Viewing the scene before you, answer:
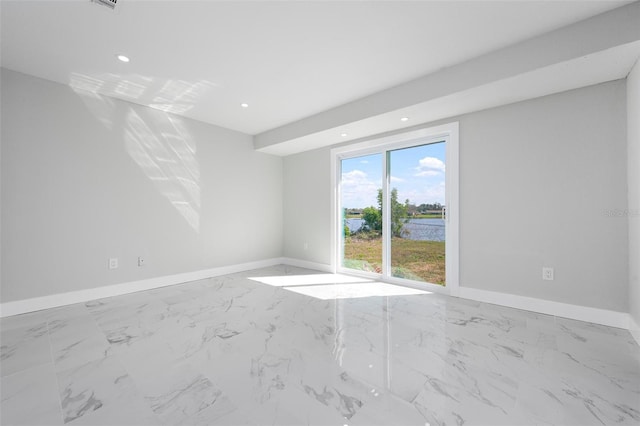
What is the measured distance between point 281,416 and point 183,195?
343 cm

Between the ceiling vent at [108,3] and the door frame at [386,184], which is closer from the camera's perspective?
the ceiling vent at [108,3]

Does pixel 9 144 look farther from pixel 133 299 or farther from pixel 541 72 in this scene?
pixel 541 72

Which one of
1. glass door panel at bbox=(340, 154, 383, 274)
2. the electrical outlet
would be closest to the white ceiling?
glass door panel at bbox=(340, 154, 383, 274)

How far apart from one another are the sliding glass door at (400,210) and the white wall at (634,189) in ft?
4.60

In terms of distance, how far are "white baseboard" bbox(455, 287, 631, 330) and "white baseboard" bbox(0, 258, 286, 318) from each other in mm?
3578

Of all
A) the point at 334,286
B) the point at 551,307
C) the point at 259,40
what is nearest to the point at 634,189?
the point at 551,307

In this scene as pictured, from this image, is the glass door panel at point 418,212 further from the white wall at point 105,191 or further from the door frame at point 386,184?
the white wall at point 105,191

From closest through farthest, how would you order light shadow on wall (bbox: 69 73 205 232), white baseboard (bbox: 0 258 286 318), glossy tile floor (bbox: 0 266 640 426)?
glossy tile floor (bbox: 0 266 640 426) → white baseboard (bbox: 0 258 286 318) → light shadow on wall (bbox: 69 73 205 232)

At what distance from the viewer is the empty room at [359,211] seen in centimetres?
159

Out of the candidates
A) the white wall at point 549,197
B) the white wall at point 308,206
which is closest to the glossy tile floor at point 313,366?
the white wall at point 549,197

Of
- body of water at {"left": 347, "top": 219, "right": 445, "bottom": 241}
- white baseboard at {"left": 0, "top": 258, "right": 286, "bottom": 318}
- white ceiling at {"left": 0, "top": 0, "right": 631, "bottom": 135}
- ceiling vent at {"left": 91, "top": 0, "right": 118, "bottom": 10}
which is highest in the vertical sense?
white ceiling at {"left": 0, "top": 0, "right": 631, "bottom": 135}

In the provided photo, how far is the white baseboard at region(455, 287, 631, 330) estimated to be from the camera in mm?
2357

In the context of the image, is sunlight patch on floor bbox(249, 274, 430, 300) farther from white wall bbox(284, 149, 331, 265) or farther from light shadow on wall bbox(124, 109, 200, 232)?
light shadow on wall bbox(124, 109, 200, 232)

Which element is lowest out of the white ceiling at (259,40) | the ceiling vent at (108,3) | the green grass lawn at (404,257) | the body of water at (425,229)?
the green grass lawn at (404,257)
